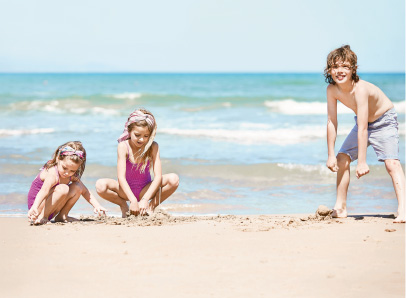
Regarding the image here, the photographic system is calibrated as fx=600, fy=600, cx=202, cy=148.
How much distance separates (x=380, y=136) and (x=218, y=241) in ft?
5.81

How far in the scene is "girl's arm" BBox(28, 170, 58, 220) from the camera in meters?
5.00

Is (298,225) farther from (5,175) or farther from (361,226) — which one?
(5,175)

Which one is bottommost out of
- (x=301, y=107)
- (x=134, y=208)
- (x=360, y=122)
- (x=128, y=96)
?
(x=134, y=208)

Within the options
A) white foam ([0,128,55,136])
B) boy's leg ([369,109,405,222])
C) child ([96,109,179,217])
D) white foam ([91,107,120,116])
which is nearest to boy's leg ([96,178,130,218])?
child ([96,109,179,217])

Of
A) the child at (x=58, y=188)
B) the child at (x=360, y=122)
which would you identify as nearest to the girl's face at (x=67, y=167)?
the child at (x=58, y=188)

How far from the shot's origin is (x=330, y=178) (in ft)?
26.6

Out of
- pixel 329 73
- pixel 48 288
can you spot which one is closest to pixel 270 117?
pixel 329 73

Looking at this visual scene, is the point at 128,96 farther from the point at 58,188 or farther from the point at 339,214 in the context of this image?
the point at 339,214

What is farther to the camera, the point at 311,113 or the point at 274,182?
Result: the point at 311,113

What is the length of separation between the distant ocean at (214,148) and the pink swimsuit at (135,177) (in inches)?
29.0

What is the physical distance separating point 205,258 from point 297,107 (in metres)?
18.5

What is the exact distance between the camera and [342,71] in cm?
500

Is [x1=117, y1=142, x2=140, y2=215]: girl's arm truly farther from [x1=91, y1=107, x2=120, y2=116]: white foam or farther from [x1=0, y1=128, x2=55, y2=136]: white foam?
[x1=91, y1=107, x2=120, y2=116]: white foam

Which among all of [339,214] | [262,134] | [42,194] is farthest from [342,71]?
[262,134]
